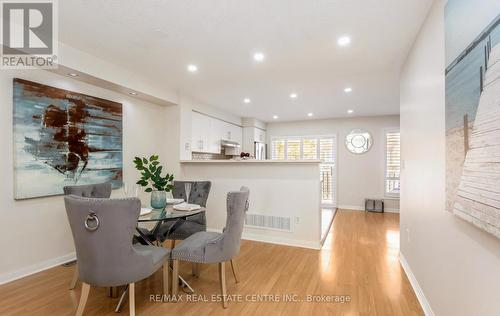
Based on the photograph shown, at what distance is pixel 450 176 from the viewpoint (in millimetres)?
1530

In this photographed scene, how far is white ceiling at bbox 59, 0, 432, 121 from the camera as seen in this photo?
2045 millimetres

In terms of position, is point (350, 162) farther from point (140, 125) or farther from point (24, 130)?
point (24, 130)

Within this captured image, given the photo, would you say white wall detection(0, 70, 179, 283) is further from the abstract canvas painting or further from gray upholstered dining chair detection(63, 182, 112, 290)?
gray upholstered dining chair detection(63, 182, 112, 290)

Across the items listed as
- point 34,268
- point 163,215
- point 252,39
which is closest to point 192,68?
point 252,39

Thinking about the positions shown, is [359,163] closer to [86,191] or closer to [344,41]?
[344,41]

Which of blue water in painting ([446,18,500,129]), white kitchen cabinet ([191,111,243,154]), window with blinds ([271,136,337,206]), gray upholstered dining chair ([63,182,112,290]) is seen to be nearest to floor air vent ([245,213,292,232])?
white kitchen cabinet ([191,111,243,154])

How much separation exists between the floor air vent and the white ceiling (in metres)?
2.13

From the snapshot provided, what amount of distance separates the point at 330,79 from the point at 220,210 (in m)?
2.75

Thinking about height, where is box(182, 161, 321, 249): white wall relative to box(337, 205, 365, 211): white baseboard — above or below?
above

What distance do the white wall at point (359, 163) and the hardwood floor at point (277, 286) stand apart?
3066 millimetres

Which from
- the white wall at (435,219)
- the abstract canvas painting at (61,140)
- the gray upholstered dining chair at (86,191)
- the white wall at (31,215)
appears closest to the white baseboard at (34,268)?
the white wall at (31,215)

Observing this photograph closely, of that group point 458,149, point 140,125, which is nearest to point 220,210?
point 140,125

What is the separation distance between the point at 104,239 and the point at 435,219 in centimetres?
243

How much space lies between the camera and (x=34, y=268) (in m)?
2.76
